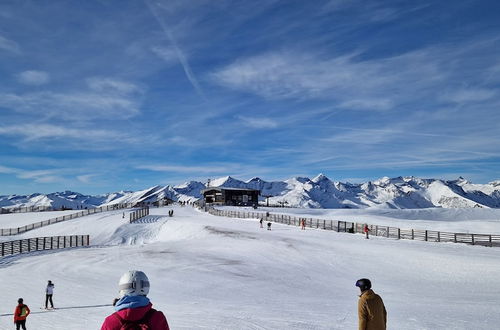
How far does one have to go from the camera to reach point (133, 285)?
3488mm

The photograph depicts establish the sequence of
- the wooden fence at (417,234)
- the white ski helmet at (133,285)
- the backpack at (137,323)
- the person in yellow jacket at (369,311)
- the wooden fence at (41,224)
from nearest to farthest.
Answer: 1. the backpack at (137,323)
2. the white ski helmet at (133,285)
3. the person in yellow jacket at (369,311)
4. the wooden fence at (417,234)
5. the wooden fence at (41,224)

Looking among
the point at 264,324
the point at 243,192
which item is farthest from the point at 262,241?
the point at 243,192

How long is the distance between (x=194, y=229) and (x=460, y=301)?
41.6m

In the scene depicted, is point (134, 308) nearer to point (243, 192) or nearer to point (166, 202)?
point (243, 192)

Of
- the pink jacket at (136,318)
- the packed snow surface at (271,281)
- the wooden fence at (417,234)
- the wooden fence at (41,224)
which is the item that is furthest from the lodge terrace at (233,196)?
the pink jacket at (136,318)

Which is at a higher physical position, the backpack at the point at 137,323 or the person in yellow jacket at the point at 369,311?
the backpack at the point at 137,323

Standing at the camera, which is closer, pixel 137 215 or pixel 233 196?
pixel 137 215

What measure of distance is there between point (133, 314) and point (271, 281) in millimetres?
23275

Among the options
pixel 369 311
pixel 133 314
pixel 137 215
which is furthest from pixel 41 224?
pixel 133 314

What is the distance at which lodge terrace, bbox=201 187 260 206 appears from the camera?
10712cm

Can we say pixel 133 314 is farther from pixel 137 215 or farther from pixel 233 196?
pixel 233 196

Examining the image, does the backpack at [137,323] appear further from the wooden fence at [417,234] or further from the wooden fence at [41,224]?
the wooden fence at [41,224]

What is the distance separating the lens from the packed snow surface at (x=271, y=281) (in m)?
15.3

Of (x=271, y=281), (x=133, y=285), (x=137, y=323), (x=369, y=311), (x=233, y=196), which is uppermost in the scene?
(x=233, y=196)
